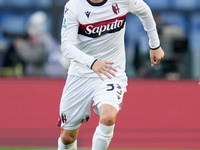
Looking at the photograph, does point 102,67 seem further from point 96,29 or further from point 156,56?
point 156,56

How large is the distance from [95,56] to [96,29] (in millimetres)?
271

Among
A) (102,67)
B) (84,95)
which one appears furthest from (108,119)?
(84,95)

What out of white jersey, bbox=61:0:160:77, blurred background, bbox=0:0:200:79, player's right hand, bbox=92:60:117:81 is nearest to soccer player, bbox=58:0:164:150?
white jersey, bbox=61:0:160:77

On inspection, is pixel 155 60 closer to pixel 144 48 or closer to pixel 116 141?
pixel 116 141

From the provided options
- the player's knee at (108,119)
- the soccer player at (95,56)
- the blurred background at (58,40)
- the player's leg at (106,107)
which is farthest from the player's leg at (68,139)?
the blurred background at (58,40)

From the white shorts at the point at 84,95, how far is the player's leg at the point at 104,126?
0.46ft

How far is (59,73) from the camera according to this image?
11188mm

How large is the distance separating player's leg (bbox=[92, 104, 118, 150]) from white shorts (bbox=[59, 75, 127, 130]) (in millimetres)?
139

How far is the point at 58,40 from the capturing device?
38.7ft

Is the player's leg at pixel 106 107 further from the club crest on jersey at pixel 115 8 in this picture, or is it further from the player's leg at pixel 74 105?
the club crest on jersey at pixel 115 8

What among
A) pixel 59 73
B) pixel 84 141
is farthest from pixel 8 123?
pixel 59 73

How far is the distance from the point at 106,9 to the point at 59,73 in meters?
4.71

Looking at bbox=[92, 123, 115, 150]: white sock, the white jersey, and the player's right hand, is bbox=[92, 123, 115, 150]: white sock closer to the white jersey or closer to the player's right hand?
the player's right hand

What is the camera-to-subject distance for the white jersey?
6.47 metres
